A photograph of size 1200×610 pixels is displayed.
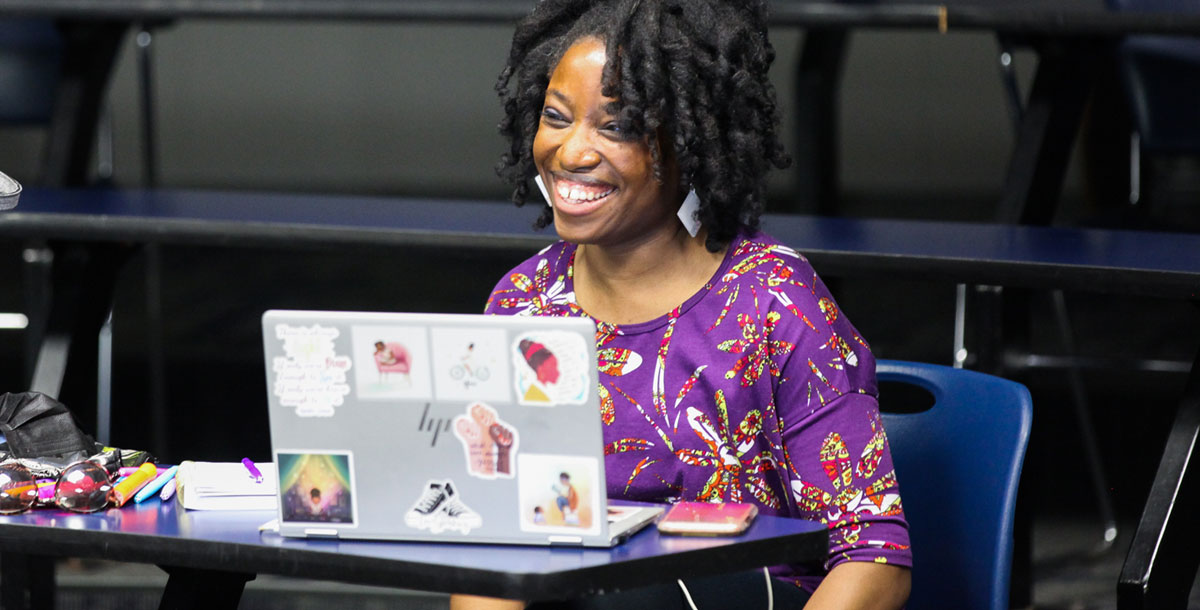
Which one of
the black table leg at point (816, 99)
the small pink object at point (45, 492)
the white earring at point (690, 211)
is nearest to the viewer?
the small pink object at point (45, 492)

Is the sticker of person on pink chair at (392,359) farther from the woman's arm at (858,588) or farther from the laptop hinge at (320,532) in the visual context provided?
the woman's arm at (858,588)

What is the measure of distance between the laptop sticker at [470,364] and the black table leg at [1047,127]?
1701mm

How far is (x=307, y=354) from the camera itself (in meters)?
1.30

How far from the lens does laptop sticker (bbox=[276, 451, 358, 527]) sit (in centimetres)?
132

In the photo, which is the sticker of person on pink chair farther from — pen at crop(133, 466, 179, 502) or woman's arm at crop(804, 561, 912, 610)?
woman's arm at crop(804, 561, 912, 610)

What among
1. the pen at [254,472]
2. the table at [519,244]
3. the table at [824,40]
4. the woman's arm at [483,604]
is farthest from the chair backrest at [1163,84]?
the pen at [254,472]

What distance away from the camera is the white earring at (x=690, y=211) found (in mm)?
1695

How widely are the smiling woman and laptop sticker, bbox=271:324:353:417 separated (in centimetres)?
41

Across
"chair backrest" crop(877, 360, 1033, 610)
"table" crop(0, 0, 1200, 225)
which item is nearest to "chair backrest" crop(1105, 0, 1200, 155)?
"table" crop(0, 0, 1200, 225)

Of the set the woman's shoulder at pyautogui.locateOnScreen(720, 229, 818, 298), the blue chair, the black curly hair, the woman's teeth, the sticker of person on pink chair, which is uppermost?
the blue chair

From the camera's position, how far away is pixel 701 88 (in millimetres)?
1649

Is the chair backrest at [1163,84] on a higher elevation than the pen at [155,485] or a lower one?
higher

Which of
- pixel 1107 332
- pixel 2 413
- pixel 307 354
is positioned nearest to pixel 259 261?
pixel 1107 332

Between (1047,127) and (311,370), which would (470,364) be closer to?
(311,370)
